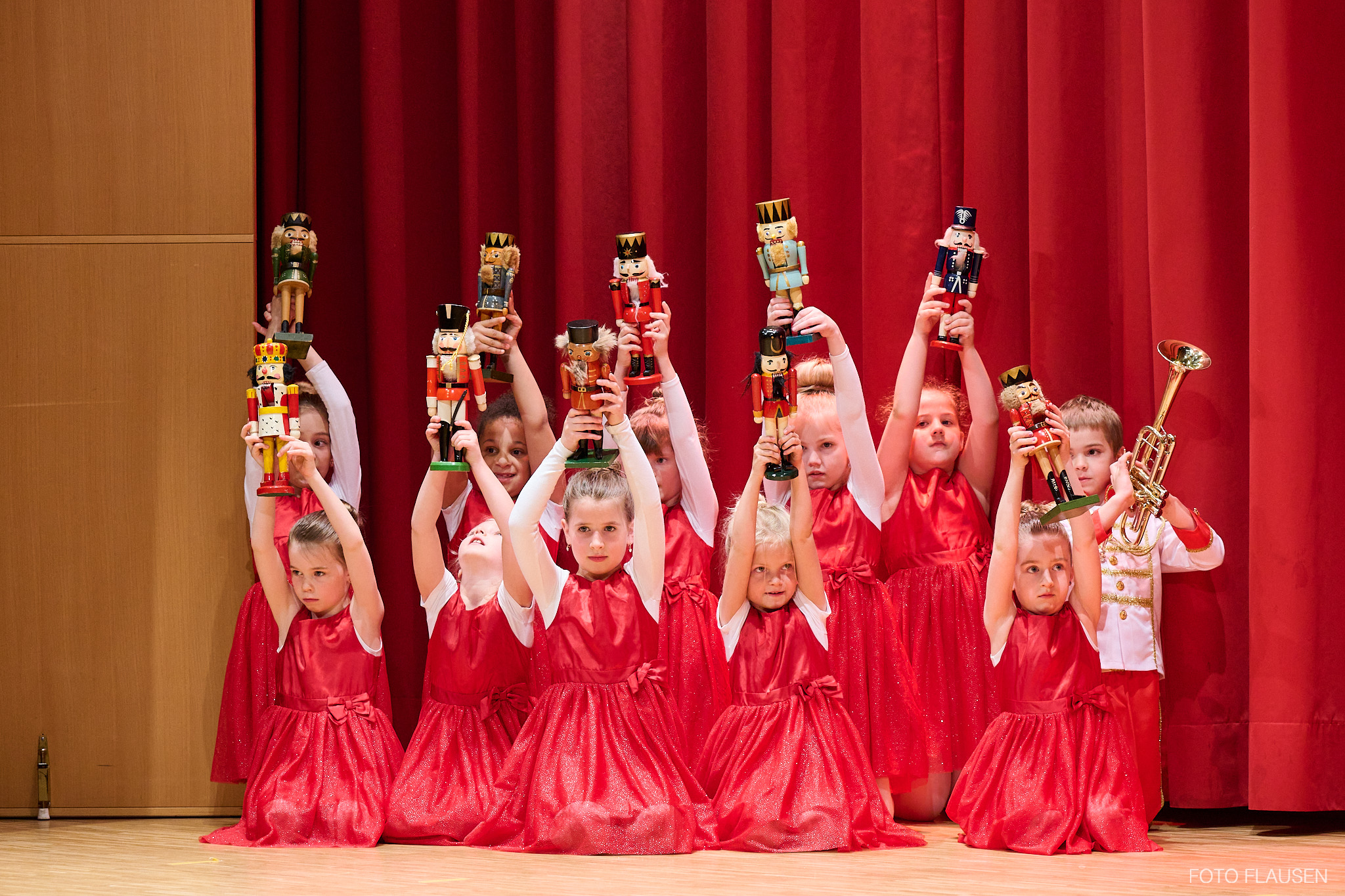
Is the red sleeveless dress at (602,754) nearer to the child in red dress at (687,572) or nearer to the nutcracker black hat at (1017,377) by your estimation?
the child in red dress at (687,572)

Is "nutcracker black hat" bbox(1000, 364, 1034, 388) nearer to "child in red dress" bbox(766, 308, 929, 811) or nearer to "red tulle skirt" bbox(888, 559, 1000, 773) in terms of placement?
"child in red dress" bbox(766, 308, 929, 811)

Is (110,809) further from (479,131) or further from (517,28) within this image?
(517,28)

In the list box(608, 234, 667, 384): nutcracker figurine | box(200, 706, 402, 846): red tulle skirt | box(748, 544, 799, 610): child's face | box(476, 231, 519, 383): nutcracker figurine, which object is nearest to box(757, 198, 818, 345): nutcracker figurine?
box(608, 234, 667, 384): nutcracker figurine

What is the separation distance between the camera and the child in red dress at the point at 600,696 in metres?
3.03

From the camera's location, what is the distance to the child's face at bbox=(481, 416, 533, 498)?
3633 millimetres

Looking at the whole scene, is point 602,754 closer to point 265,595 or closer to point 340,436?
point 265,595

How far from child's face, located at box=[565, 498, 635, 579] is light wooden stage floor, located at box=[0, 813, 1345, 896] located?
2.14 feet

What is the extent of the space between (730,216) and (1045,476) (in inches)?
55.4

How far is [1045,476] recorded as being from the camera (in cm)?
312

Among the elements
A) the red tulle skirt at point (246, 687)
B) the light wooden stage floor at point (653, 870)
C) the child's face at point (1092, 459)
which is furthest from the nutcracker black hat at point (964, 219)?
the red tulle skirt at point (246, 687)

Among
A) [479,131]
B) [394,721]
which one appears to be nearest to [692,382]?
[479,131]

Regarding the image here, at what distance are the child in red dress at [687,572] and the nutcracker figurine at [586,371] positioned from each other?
270 mm

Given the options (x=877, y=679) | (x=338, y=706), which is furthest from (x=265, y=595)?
(x=877, y=679)

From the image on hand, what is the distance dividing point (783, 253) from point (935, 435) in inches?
26.4
